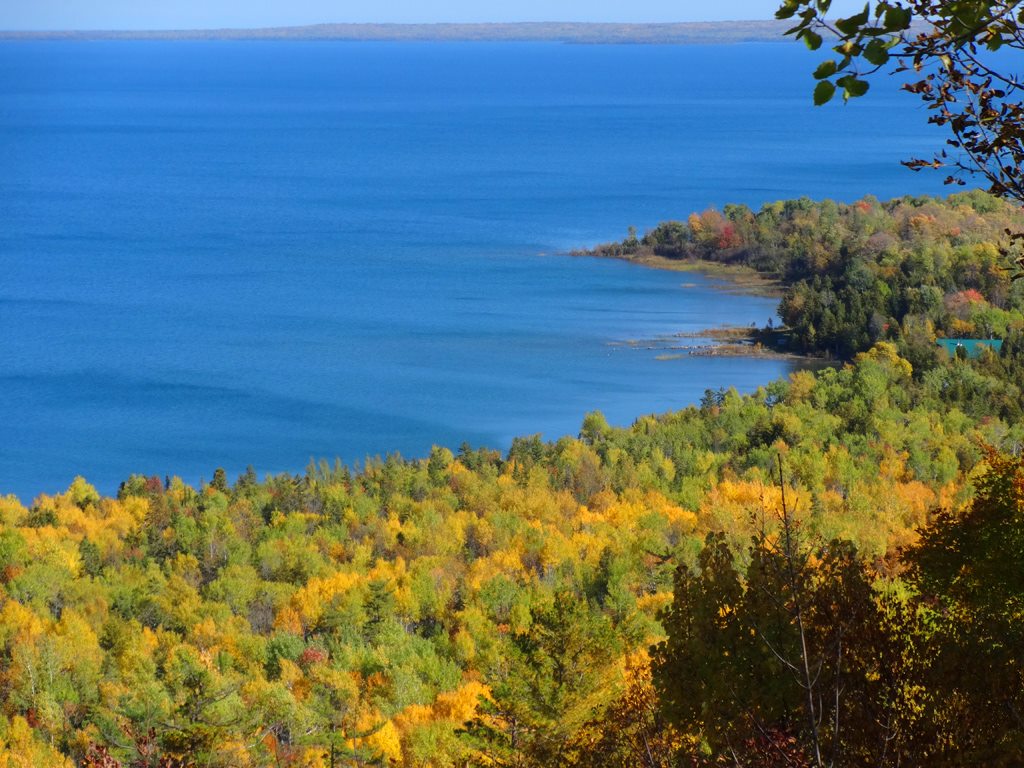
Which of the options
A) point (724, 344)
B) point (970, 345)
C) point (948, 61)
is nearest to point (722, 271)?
point (724, 344)

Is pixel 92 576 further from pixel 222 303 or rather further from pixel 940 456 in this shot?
pixel 222 303

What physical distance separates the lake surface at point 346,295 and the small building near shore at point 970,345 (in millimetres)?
7528

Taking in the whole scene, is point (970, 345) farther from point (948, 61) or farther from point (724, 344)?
point (948, 61)

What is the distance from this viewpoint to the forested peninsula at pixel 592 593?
9.30 metres

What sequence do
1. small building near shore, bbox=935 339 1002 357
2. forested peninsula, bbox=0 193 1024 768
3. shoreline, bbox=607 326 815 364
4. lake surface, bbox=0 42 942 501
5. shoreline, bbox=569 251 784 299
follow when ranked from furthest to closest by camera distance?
shoreline, bbox=569 251 784 299 → shoreline, bbox=607 326 815 364 → small building near shore, bbox=935 339 1002 357 → lake surface, bbox=0 42 942 501 → forested peninsula, bbox=0 193 1024 768

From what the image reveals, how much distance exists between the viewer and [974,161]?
18.2ft

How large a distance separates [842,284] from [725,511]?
38223 mm

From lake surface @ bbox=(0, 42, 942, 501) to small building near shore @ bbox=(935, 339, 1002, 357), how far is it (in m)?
7.53

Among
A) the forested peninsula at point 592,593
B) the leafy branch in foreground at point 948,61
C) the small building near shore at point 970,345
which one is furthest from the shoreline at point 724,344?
the leafy branch in foreground at point 948,61

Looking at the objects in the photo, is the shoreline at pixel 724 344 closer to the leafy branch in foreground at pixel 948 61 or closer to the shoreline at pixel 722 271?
the shoreline at pixel 722 271

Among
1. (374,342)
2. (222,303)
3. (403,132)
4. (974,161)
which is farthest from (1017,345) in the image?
(403,132)

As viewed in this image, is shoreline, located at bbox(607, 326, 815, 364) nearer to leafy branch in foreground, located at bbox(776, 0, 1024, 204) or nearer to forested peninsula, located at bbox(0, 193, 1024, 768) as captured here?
forested peninsula, located at bbox(0, 193, 1024, 768)

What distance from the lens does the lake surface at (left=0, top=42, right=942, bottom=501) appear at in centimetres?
5206

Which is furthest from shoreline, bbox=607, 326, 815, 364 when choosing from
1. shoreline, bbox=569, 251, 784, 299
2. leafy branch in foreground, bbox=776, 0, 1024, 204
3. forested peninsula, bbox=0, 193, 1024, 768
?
leafy branch in foreground, bbox=776, 0, 1024, 204
